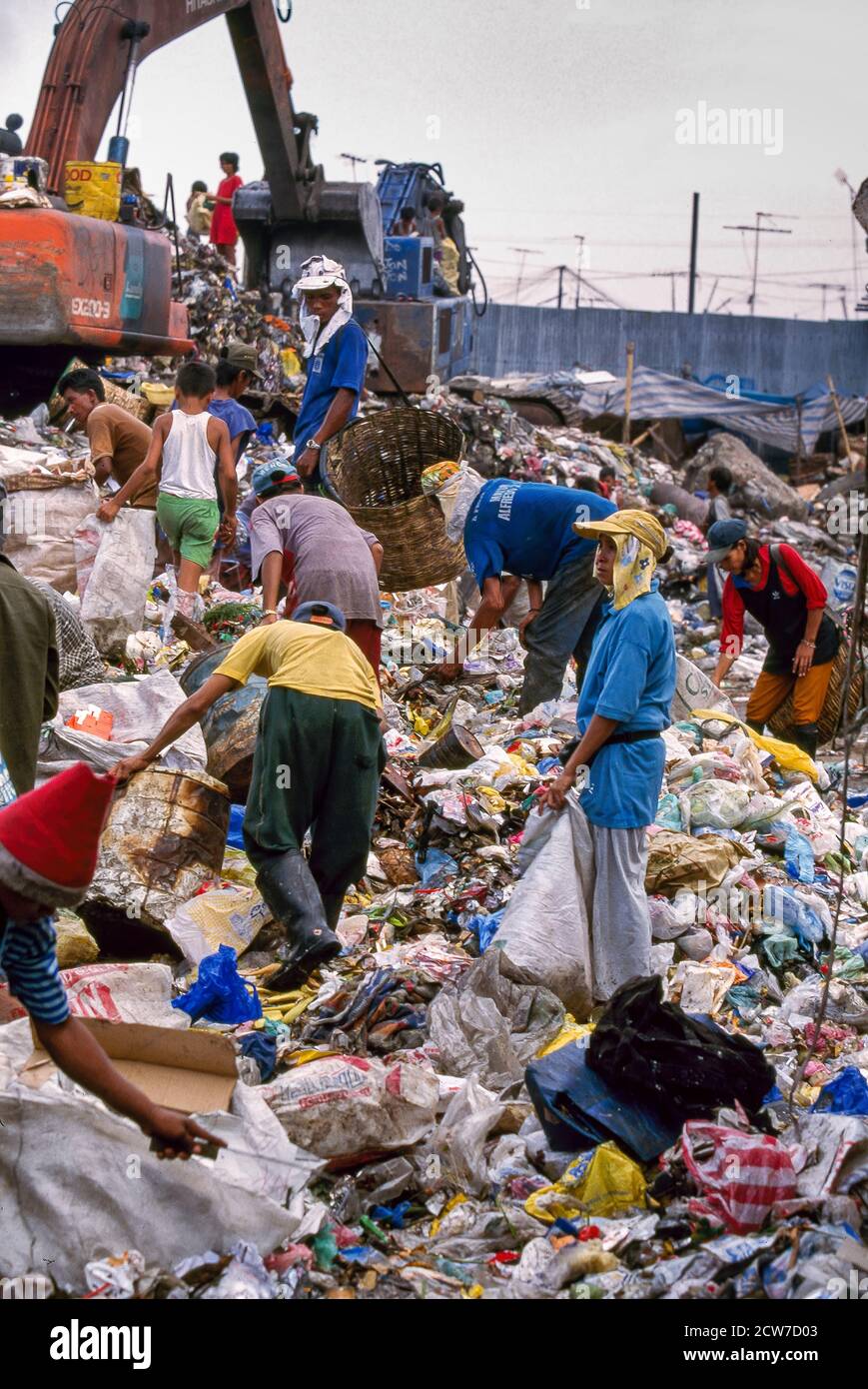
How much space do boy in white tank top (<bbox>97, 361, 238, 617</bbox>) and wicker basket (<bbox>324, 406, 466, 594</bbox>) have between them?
1.87 ft

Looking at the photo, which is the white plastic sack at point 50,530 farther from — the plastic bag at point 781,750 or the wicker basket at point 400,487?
the plastic bag at point 781,750

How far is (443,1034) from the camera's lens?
13.3 ft

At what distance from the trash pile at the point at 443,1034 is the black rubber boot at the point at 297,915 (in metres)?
0.12

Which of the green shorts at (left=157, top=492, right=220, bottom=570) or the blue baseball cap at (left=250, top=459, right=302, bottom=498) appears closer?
the blue baseball cap at (left=250, top=459, right=302, bottom=498)

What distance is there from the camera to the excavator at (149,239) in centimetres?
808

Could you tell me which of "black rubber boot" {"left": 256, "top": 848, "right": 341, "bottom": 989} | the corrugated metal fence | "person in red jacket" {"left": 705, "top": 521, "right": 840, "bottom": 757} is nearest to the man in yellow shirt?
"black rubber boot" {"left": 256, "top": 848, "right": 341, "bottom": 989}

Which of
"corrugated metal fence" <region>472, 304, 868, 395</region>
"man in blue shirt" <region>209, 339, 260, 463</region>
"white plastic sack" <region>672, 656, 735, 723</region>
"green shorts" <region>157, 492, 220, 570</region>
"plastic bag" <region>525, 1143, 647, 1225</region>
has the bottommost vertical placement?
"plastic bag" <region>525, 1143, 647, 1225</region>

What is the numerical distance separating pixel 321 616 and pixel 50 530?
3169mm

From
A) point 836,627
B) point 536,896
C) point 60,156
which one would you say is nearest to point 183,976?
point 536,896

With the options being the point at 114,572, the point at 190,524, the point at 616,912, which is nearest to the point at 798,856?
the point at 616,912

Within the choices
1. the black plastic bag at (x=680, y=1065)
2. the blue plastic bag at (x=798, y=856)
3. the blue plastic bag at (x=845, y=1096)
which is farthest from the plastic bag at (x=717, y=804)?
the black plastic bag at (x=680, y=1065)

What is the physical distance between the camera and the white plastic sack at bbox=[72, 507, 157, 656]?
23.0 feet

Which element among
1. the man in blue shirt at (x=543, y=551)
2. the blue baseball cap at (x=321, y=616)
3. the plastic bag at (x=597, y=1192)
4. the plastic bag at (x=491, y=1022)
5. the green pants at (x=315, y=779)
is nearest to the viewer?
the plastic bag at (x=597, y=1192)
